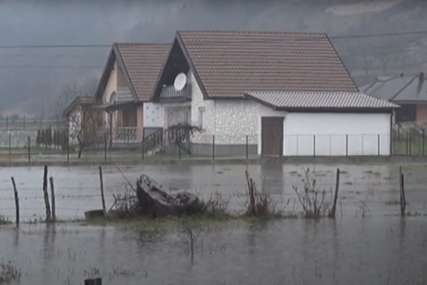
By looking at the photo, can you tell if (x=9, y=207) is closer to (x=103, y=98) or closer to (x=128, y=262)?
Result: (x=128, y=262)

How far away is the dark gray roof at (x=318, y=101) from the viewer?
45.6 meters

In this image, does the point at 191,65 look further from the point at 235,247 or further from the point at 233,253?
the point at 233,253

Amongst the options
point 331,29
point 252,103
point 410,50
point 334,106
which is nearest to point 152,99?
point 252,103

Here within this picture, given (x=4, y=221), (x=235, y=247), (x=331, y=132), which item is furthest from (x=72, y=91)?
(x=235, y=247)

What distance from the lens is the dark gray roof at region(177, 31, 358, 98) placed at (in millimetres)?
49750

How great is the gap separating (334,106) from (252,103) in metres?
4.79

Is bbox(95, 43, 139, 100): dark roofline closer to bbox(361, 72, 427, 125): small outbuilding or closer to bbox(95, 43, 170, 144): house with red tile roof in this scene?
bbox(95, 43, 170, 144): house with red tile roof

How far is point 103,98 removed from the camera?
6562cm

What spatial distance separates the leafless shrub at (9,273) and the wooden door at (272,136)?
33880 millimetres

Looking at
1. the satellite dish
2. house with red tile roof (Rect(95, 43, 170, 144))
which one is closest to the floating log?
the satellite dish

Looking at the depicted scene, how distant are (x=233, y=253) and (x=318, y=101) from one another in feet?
110

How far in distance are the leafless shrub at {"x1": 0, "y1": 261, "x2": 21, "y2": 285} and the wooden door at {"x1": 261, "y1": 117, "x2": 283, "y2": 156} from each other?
33.9 meters

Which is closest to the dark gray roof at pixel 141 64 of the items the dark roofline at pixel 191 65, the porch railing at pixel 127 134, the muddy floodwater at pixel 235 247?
the porch railing at pixel 127 134

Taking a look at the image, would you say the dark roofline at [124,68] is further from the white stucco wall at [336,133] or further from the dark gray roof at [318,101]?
the white stucco wall at [336,133]
